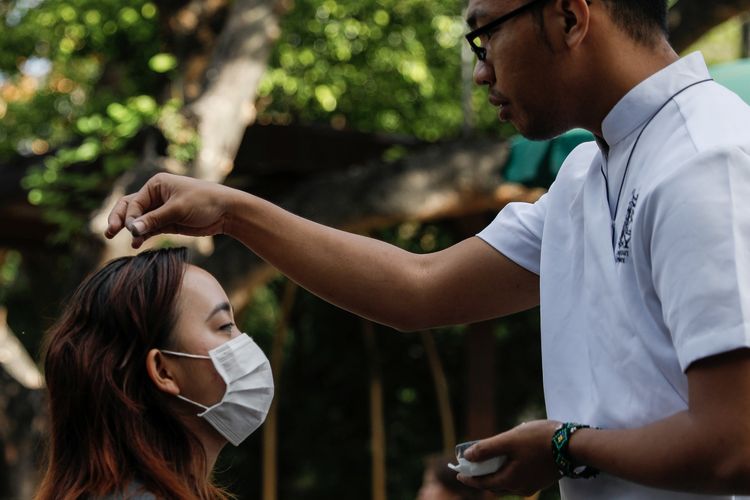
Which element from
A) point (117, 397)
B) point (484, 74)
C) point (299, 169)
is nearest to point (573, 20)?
point (484, 74)

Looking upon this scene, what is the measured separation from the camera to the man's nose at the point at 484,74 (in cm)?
210

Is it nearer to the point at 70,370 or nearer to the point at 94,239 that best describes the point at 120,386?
the point at 70,370

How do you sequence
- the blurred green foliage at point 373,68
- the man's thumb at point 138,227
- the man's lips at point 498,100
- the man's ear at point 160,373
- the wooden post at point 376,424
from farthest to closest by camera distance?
the blurred green foliage at point 373,68 < the wooden post at point 376,424 < the man's ear at point 160,373 < the man's thumb at point 138,227 < the man's lips at point 498,100

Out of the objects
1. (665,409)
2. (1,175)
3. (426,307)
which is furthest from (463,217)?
(665,409)

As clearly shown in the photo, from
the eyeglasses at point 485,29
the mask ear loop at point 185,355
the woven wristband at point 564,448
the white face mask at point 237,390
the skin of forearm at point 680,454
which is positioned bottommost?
the white face mask at point 237,390

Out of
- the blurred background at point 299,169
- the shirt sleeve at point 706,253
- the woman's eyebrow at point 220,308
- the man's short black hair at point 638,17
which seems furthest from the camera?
the blurred background at point 299,169

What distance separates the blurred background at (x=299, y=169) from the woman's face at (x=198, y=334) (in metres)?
2.69

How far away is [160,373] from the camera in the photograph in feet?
8.08

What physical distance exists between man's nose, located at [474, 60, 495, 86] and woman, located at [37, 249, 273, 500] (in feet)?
2.63

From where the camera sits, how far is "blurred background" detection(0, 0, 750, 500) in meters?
7.13

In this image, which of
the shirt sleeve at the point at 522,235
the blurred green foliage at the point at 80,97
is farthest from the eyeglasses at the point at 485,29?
the blurred green foliage at the point at 80,97

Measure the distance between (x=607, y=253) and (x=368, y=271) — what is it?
0.61 m

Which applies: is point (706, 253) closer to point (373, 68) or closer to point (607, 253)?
point (607, 253)

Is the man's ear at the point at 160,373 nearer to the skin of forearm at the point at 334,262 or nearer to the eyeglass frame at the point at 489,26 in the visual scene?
the skin of forearm at the point at 334,262
